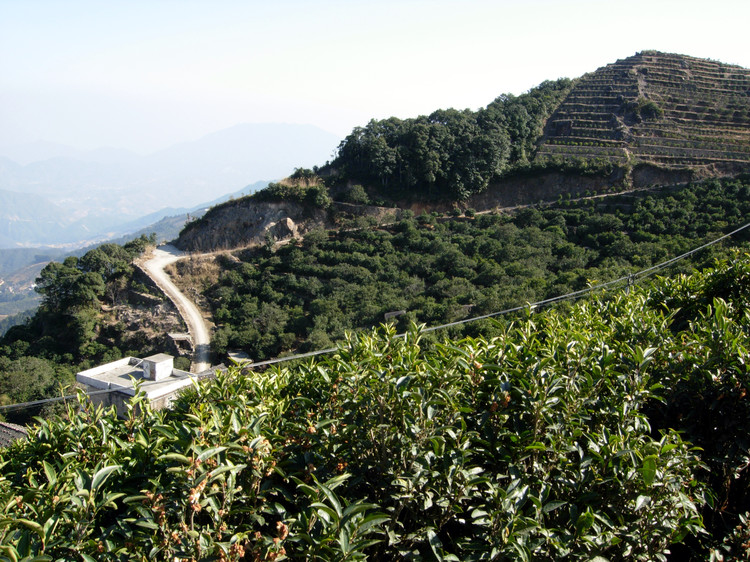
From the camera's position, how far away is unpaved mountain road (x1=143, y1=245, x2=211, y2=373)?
1795 cm

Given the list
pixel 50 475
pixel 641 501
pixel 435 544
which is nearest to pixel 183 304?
pixel 50 475

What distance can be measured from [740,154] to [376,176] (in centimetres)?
1800

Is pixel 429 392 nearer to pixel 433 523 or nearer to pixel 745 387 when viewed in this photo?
pixel 433 523

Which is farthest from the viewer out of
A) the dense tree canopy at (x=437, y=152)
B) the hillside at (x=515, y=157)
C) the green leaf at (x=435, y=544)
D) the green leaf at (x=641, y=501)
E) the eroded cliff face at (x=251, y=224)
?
the dense tree canopy at (x=437, y=152)

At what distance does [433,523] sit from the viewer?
6.91 ft

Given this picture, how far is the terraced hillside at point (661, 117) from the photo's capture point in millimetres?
24469

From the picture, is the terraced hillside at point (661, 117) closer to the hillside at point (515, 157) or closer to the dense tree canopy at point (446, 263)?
the hillside at point (515, 157)

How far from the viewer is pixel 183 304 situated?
2103 cm

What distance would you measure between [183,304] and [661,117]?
2789 cm

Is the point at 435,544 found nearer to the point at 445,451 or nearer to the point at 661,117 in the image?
the point at 445,451

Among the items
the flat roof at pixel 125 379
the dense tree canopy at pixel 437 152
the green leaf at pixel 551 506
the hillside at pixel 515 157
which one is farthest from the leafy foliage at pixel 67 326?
the green leaf at pixel 551 506

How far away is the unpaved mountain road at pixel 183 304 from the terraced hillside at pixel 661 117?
2004cm

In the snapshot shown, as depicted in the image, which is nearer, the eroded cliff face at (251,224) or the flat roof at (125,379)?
the flat roof at (125,379)

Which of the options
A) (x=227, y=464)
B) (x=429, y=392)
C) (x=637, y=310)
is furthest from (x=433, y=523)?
(x=637, y=310)
